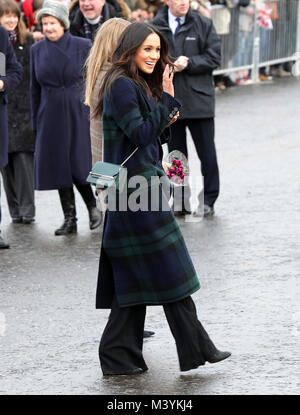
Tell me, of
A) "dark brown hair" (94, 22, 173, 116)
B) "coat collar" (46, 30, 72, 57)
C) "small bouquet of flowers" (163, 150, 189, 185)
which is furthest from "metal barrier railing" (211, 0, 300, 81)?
"dark brown hair" (94, 22, 173, 116)

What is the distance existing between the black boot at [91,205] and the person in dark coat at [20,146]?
0.55 meters

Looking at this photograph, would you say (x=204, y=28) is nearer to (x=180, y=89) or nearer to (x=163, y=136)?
(x=180, y=89)

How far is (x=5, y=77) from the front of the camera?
9.75m

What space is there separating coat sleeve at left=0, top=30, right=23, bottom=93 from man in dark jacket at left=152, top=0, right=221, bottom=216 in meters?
1.31

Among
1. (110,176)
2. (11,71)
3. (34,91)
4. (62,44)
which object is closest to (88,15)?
(62,44)

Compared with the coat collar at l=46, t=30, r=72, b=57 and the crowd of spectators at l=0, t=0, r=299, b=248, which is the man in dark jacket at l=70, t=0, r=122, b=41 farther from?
the coat collar at l=46, t=30, r=72, b=57

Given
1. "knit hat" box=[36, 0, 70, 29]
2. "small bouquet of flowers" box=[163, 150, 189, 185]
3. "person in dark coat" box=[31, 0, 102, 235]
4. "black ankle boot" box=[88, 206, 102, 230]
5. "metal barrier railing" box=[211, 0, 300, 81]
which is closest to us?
"small bouquet of flowers" box=[163, 150, 189, 185]

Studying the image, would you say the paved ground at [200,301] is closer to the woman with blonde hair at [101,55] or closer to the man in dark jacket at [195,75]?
the man in dark jacket at [195,75]

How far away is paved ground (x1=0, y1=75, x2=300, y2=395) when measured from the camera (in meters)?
6.21

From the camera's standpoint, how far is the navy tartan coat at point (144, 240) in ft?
20.3

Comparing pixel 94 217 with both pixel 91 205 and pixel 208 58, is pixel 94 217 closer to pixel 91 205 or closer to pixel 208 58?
pixel 91 205

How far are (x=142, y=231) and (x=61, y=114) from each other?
13.1 feet

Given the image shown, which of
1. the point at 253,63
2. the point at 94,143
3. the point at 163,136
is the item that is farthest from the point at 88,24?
the point at 253,63

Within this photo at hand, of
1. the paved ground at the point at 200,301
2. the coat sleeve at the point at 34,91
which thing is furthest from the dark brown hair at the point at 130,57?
the coat sleeve at the point at 34,91
